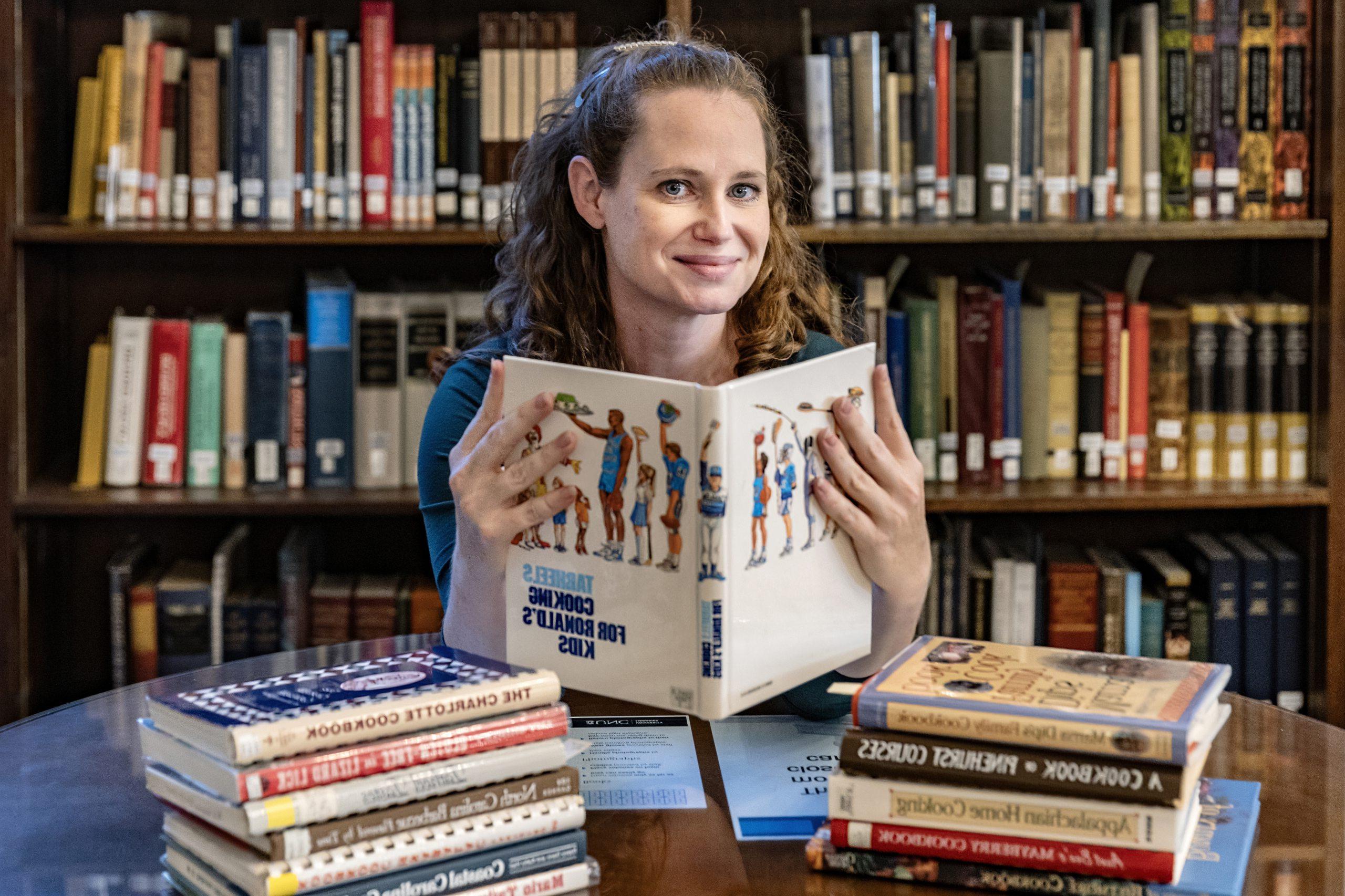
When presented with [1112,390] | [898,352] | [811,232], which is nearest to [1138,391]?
[1112,390]

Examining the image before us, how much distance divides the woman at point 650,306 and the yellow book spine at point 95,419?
82cm

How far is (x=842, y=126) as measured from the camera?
2.24 m

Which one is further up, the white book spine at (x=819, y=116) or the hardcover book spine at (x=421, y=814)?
the white book spine at (x=819, y=116)

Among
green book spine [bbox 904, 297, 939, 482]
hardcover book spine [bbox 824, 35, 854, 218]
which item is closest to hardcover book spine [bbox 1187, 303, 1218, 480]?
green book spine [bbox 904, 297, 939, 482]

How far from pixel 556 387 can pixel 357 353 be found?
1313 millimetres

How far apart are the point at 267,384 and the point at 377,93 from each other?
0.50 metres

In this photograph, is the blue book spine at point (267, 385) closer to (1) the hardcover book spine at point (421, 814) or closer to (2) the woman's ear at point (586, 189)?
(2) the woman's ear at point (586, 189)

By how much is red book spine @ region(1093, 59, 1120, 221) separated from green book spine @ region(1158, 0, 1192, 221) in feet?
0.23

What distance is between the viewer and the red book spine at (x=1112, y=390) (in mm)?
2303

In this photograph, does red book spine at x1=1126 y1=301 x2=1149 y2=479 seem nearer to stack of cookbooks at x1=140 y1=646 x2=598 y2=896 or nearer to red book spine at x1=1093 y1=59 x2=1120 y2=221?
red book spine at x1=1093 y1=59 x2=1120 y2=221

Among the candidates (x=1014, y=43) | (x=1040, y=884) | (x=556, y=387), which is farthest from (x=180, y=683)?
(x=1014, y=43)

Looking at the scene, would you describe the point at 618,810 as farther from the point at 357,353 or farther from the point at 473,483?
the point at 357,353

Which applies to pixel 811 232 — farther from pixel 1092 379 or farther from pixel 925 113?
pixel 1092 379

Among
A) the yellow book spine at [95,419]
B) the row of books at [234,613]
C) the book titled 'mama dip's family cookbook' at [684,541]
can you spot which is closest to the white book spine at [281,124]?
the yellow book spine at [95,419]
